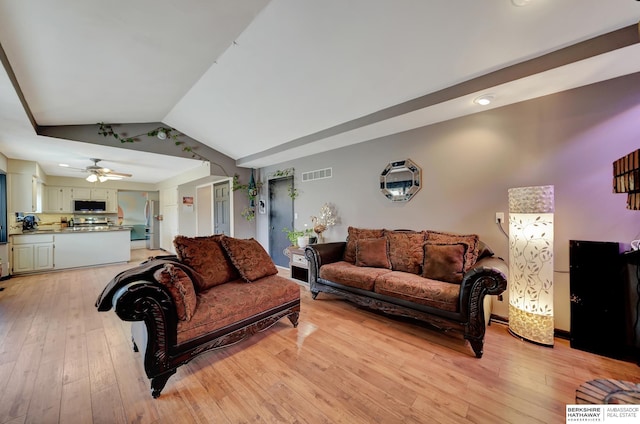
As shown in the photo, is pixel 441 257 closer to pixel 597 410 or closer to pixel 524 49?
pixel 597 410

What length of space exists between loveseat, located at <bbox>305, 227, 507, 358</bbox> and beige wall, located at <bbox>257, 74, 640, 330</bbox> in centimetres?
37

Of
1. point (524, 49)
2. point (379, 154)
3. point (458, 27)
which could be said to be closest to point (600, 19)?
point (524, 49)

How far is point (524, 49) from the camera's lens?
1972 millimetres

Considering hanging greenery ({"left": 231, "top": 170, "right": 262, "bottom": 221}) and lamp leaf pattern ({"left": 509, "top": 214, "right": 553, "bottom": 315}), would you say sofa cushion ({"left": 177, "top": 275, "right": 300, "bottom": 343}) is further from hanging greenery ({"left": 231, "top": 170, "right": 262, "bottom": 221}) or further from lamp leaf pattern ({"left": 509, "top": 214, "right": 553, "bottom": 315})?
hanging greenery ({"left": 231, "top": 170, "right": 262, "bottom": 221})

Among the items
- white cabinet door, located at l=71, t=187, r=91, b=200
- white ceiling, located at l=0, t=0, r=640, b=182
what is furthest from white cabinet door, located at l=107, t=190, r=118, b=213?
white ceiling, located at l=0, t=0, r=640, b=182

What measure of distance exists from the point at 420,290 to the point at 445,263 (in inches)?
16.9

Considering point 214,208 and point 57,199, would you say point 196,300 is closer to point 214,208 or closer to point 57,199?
point 214,208

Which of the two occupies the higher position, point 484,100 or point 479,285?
point 484,100

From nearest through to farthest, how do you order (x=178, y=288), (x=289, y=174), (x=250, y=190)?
(x=178, y=288) < (x=289, y=174) < (x=250, y=190)

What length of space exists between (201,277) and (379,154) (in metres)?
2.90

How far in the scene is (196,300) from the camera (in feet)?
6.49

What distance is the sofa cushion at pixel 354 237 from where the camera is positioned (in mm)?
3432

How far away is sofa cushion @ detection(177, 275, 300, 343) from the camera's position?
5.97 ft

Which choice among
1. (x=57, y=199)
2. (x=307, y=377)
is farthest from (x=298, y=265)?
(x=57, y=199)
